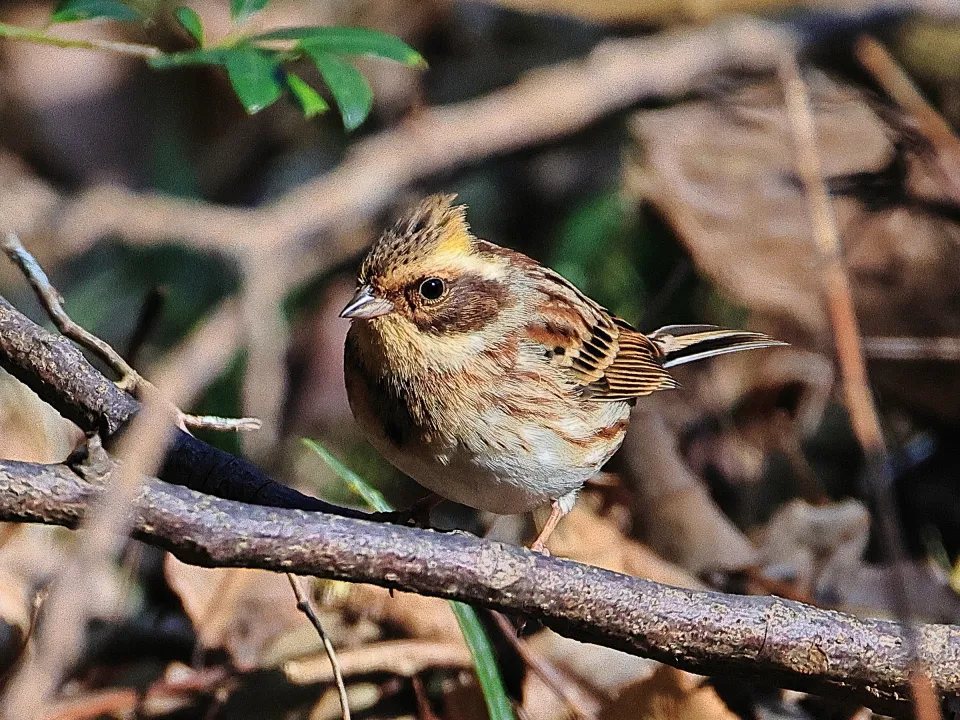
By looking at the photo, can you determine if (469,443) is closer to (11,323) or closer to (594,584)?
(594,584)

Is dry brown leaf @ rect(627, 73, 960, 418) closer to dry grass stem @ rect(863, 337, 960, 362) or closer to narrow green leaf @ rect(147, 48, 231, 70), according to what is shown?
dry grass stem @ rect(863, 337, 960, 362)

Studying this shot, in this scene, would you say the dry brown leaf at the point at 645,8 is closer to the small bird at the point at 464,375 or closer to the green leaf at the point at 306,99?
the small bird at the point at 464,375

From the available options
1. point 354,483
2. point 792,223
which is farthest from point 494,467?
point 792,223

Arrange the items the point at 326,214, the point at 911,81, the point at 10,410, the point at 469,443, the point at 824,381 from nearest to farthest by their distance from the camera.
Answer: the point at 469,443 < the point at 10,410 < the point at 326,214 < the point at 824,381 < the point at 911,81

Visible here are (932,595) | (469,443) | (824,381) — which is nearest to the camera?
(469,443)

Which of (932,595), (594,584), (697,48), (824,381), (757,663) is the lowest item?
(824,381)

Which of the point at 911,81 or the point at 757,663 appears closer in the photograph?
the point at 757,663

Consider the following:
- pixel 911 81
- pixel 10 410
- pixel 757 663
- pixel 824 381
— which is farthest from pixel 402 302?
pixel 911 81

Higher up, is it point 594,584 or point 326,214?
point 594,584
